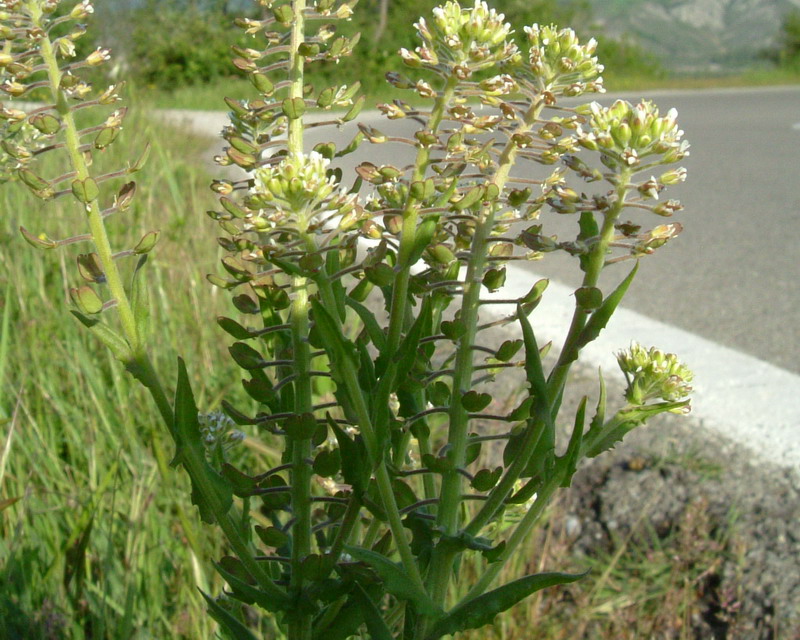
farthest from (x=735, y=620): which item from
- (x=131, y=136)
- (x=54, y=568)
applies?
(x=131, y=136)

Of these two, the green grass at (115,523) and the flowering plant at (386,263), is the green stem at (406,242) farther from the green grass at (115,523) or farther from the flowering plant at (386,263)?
the green grass at (115,523)

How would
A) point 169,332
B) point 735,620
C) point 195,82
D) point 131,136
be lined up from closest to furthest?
1. point 735,620
2. point 169,332
3. point 131,136
4. point 195,82

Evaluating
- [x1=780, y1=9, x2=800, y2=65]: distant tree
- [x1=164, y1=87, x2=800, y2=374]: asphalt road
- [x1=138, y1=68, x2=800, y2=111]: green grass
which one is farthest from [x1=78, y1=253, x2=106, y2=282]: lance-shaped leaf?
[x1=780, y1=9, x2=800, y2=65]: distant tree

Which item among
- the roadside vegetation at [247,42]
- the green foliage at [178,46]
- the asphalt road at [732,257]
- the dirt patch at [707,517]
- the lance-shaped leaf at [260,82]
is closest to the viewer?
the lance-shaped leaf at [260,82]

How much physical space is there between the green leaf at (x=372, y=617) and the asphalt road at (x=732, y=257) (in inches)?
86.3

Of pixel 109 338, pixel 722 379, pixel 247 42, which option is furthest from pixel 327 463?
pixel 247 42

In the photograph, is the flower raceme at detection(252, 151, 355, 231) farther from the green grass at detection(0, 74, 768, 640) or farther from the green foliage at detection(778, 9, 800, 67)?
the green foliage at detection(778, 9, 800, 67)

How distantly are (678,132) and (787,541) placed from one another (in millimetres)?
1144

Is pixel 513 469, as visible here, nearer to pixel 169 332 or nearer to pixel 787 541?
pixel 787 541

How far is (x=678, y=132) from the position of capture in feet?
2.60

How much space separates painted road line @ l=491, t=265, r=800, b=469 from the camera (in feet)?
6.57

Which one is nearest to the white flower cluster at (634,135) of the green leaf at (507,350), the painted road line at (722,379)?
the green leaf at (507,350)

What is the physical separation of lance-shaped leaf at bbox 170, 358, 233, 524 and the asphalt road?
7.51ft

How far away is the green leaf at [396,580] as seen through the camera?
0.85 metres
